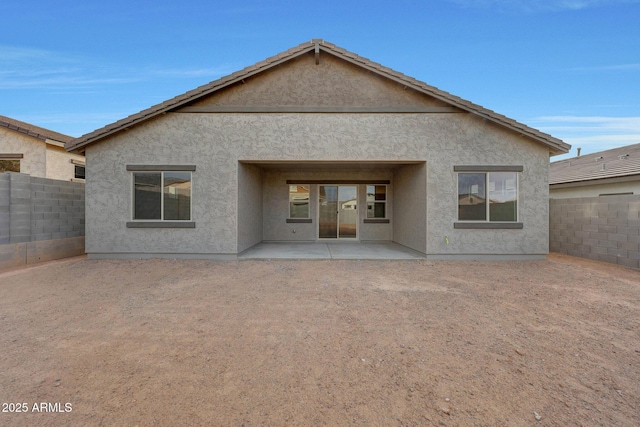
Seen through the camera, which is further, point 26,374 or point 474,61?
point 474,61

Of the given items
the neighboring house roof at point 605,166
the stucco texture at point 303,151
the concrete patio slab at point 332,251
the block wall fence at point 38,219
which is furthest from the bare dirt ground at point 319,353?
the neighboring house roof at point 605,166

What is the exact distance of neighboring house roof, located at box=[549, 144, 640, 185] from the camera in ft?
39.0

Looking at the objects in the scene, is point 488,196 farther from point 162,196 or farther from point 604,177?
point 162,196

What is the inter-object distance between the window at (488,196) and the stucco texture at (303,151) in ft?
0.84

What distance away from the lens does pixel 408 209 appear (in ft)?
35.9

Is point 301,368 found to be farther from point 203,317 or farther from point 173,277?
point 173,277

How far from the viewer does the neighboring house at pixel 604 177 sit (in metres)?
11.3

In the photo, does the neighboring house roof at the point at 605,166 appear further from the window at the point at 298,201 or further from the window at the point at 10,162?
the window at the point at 10,162

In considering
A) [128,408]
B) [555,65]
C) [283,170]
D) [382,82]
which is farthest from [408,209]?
[555,65]

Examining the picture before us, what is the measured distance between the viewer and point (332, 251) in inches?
411

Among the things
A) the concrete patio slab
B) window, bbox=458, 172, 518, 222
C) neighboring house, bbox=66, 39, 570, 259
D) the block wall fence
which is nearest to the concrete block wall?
neighboring house, bbox=66, 39, 570, 259

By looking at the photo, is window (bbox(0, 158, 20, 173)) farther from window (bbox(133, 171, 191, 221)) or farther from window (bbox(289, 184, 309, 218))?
window (bbox(289, 184, 309, 218))

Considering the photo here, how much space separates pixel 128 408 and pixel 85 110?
25814 mm

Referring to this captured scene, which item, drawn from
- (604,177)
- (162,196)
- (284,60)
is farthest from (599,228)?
(162,196)
